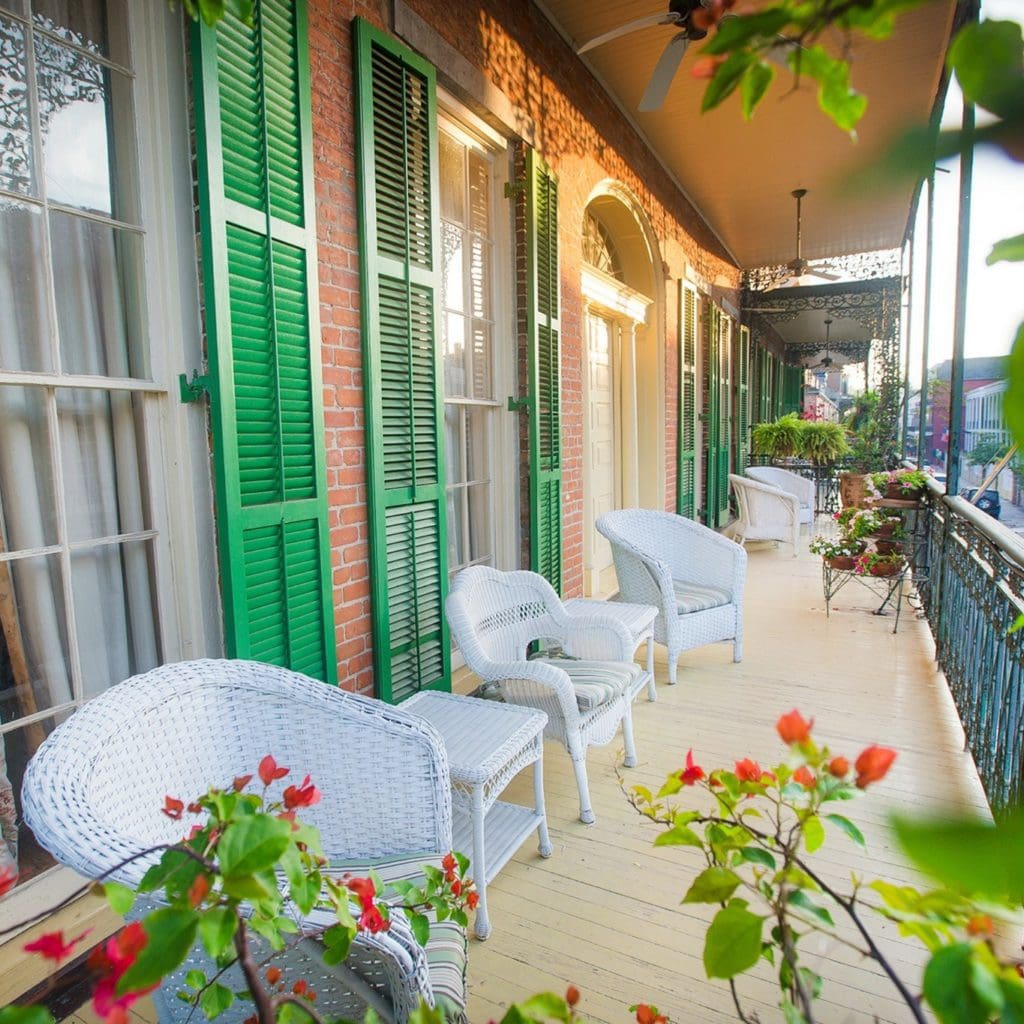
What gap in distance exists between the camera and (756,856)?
2.30 ft

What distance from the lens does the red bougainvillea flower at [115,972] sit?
467mm

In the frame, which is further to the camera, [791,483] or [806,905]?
[791,483]

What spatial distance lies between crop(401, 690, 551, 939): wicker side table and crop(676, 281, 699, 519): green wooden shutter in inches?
180

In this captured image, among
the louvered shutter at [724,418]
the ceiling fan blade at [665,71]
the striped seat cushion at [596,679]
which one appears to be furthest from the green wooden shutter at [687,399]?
the striped seat cushion at [596,679]

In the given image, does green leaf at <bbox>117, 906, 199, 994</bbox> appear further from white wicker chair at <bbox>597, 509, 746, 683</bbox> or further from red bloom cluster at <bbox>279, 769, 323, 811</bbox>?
white wicker chair at <bbox>597, 509, 746, 683</bbox>

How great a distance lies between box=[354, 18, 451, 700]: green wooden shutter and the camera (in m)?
2.46

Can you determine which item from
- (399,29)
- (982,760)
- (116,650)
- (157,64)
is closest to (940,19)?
(399,29)

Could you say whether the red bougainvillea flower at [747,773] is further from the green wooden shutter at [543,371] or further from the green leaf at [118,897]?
the green wooden shutter at [543,371]

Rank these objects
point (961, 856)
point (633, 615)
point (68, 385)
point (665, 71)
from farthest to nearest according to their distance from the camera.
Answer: point (665, 71) < point (633, 615) < point (68, 385) < point (961, 856)

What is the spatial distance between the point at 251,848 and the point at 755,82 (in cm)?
61

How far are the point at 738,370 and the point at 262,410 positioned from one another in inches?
326

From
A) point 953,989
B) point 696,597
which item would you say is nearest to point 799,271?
point 696,597

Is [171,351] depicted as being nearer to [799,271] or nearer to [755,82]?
[755,82]

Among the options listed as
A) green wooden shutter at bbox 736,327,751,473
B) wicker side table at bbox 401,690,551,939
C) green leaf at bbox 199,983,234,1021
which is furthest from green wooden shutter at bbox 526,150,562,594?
green wooden shutter at bbox 736,327,751,473
